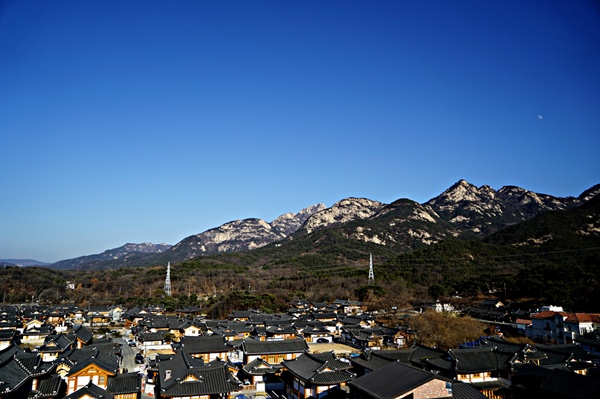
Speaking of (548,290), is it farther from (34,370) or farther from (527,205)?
(527,205)

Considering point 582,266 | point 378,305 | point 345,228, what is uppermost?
point 345,228

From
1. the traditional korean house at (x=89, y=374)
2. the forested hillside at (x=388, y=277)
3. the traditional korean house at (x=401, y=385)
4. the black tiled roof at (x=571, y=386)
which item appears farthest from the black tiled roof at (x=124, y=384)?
the forested hillside at (x=388, y=277)

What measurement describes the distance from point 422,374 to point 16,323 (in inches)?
1446

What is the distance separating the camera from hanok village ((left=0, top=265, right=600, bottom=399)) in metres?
13.3

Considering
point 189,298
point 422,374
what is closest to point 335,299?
point 189,298

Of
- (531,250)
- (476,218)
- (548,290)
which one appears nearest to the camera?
(548,290)

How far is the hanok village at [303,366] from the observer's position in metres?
13.3

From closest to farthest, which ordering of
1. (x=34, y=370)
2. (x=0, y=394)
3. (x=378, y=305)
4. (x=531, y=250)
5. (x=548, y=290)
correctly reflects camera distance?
(x=0, y=394), (x=34, y=370), (x=548, y=290), (x=378, y=305), (x=531, y=250)

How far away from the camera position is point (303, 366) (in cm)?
1856

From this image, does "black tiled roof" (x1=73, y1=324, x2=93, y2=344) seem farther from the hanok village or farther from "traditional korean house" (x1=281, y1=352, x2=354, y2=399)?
"traditional korean house" (x1=281, y1=352, x2=354, y2=399)

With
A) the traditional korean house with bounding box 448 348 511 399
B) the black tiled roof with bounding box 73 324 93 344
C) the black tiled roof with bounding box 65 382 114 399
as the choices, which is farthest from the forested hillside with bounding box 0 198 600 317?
the black tiled roof with bounding box 65 382 114 399

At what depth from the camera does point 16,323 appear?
35.5 meters

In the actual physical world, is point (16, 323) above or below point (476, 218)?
below

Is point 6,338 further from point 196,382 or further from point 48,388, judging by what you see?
point 196,382
